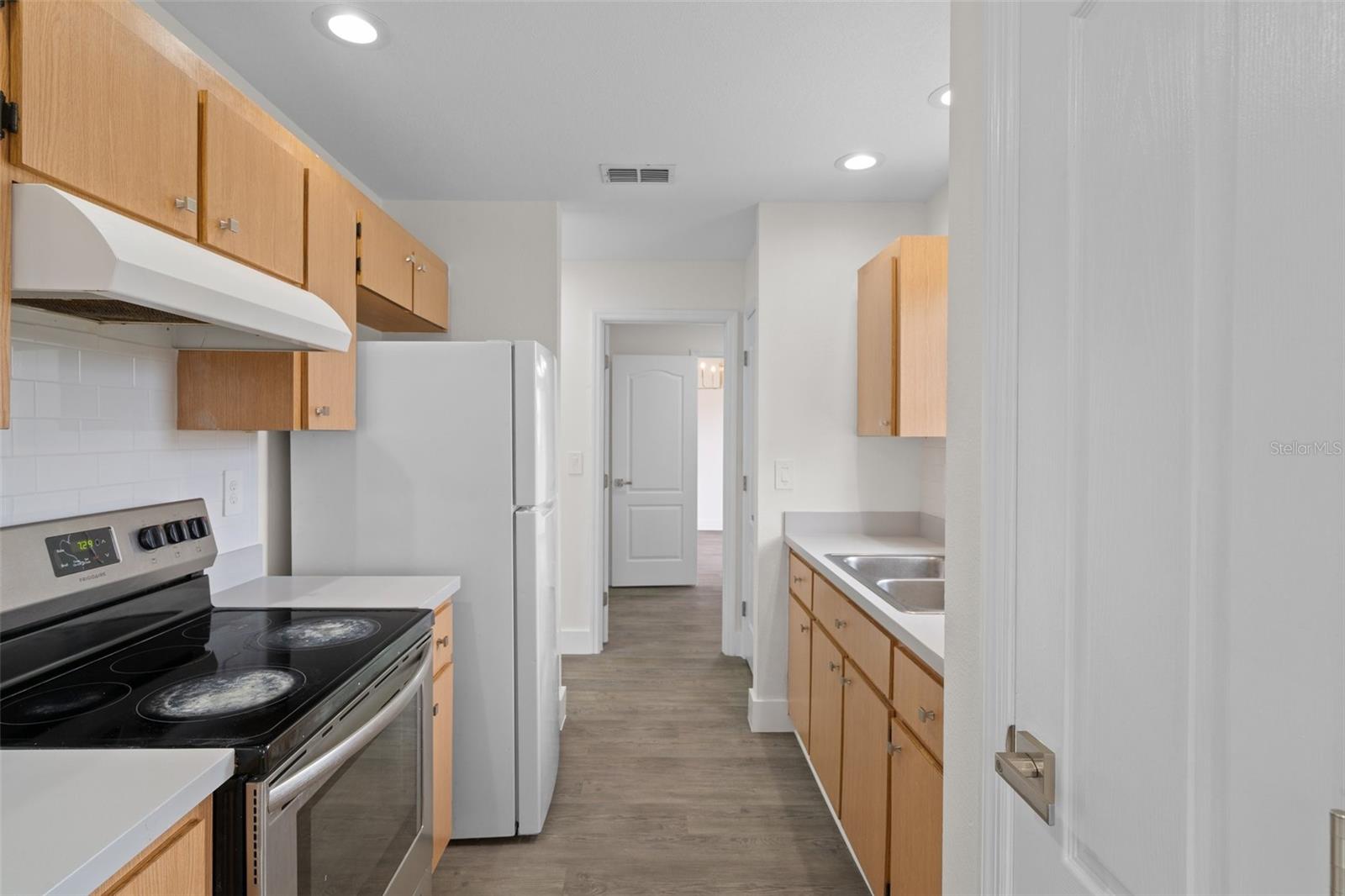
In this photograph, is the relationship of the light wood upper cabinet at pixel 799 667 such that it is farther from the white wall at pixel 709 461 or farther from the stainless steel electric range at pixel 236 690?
the white wall at pixel 709 461

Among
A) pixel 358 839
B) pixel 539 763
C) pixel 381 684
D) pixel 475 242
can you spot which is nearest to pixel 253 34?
pixel 475 242

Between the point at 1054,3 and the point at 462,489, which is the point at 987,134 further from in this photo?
the point at 462,489

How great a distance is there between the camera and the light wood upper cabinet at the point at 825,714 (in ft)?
7.29

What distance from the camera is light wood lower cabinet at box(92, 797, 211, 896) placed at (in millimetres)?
855

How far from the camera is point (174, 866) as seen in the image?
0.94 meters

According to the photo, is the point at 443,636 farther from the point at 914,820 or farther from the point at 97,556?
the point at 914,820

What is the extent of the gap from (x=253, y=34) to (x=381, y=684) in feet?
5.48

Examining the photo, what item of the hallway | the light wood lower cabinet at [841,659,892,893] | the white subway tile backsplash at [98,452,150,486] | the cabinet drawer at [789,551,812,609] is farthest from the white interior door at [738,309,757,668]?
the white subway tile backsplash at [98,452,150,486]

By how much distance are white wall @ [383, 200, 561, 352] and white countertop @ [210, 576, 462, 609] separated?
130 centimetres

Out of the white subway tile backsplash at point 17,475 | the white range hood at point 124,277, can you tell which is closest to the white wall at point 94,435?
the white subway tile backsplash at point 17,475

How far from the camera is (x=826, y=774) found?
7.75ft

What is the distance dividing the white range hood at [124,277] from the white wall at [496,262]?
61.5 inches

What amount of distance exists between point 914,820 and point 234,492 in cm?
200

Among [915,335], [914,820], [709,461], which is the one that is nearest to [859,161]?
[915,335]
